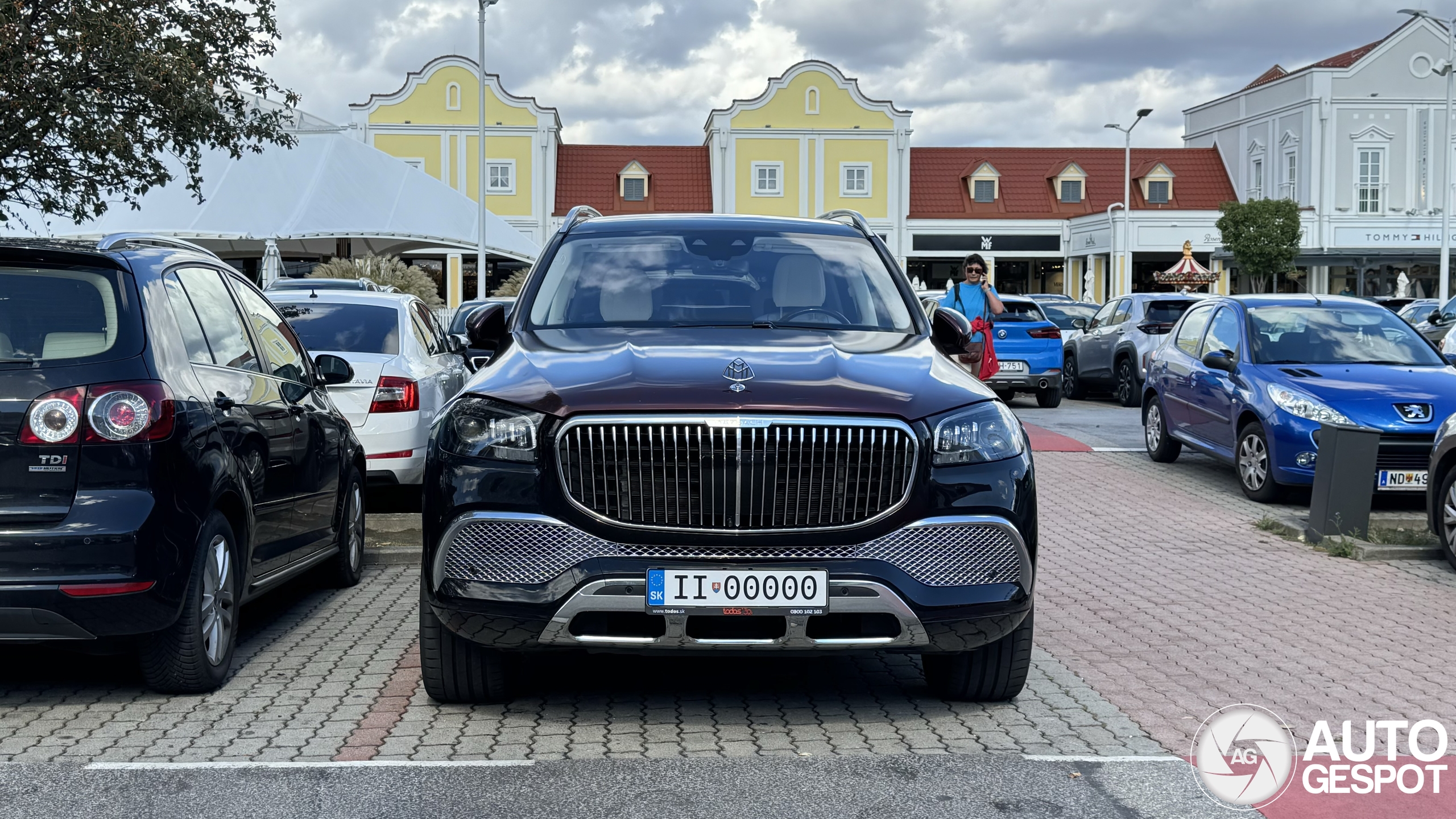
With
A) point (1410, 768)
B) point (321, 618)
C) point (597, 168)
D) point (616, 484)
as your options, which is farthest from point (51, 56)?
point (597, 168)

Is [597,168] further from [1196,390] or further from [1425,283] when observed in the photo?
[1196,390]

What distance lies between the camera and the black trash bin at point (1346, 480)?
908 centimetres

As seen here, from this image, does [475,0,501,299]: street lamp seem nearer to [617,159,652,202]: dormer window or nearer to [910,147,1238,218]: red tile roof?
[617,159,652,202]: dormer window

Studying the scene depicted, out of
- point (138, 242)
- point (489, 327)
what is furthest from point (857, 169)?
point (138, 242)

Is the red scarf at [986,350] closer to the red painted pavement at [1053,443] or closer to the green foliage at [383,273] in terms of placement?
the red painted pavement at [1053,443]

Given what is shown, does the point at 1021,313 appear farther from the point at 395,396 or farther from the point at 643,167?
the point at 643,167

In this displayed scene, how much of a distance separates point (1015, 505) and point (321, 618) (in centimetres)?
367

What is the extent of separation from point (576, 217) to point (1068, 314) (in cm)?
2344

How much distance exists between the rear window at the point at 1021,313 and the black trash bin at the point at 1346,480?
11846mm

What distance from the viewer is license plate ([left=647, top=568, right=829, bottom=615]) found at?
4531mm

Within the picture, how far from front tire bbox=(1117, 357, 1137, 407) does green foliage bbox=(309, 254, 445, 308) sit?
1806cm

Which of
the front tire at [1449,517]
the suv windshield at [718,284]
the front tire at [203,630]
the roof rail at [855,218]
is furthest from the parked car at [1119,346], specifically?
the front tire at [203,630]

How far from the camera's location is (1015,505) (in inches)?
187

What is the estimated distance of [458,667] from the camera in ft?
16.5
